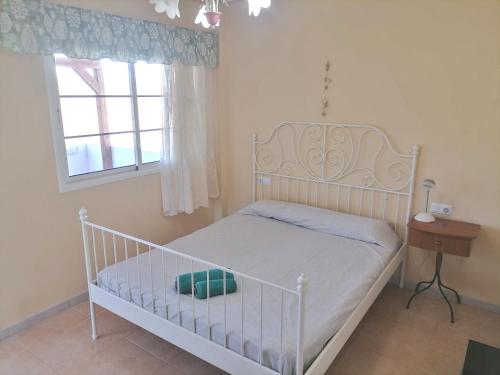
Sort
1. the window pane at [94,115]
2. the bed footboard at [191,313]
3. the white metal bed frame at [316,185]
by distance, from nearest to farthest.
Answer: the bed footboard at [191,313]
the white metal bed frame at [316,185]
the window pane at [94,115]

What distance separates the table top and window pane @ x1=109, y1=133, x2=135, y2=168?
2.46 m

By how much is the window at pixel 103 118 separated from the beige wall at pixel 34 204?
0.09m

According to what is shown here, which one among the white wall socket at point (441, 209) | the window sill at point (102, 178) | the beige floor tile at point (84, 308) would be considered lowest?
the beige floor tile at point (84, 308)

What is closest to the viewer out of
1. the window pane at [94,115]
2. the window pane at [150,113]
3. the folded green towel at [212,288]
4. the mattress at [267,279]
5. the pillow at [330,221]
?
the mattress at [267,279]

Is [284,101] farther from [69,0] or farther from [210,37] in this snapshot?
[69,0]

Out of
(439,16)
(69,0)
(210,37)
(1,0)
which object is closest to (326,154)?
(439,16)

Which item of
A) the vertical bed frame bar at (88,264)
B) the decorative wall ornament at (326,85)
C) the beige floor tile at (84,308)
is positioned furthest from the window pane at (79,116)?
the decorative wall ornament at (326,85)

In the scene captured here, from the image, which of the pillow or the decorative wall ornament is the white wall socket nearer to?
the pillow

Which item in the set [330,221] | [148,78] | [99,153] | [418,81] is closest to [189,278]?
[330,221]

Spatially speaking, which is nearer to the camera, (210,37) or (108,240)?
(108,240)

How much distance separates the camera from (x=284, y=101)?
3.63m

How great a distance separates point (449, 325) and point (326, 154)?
168cm

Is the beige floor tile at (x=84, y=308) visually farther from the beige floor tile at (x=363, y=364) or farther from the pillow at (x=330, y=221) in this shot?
the beige floor tile at (x=363, y=364)

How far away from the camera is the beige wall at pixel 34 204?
2539 millimetres
